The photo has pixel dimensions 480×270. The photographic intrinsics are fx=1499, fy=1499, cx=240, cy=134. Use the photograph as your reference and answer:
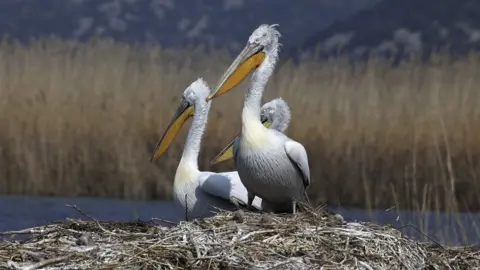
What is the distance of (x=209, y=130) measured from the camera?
47.3ft

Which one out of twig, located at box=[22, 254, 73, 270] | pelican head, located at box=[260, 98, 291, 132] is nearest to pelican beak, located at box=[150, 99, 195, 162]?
pelican head, located at box=[260, 98, 291, 132]

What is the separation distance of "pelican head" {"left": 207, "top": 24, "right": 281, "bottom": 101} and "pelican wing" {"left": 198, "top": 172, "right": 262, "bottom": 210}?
535 mm

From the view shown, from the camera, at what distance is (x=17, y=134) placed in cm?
1418

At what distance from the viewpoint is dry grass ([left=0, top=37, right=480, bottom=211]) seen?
46.0 ft

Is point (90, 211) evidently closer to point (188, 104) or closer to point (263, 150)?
point (188, 104)

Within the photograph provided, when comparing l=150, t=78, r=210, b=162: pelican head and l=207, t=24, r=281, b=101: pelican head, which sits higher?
l=207, t=24, r=281, b=101: pelican head

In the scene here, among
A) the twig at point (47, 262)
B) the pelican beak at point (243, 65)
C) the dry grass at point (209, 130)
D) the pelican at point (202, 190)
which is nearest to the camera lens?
the twig at point (47, 262)

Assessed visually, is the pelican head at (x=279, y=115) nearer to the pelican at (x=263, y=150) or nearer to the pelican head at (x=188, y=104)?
the pelican head at (x=188, y=104)

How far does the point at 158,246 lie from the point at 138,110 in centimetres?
735

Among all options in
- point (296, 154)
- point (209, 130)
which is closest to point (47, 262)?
point (296, 154)

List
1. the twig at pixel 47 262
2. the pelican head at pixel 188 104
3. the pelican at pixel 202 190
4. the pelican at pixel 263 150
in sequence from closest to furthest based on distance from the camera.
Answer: the twig at pixel 47 262 < the pelican at pixel 263 150 < the pelican at pixel 202 190 < the pelican head at pixel 188 104

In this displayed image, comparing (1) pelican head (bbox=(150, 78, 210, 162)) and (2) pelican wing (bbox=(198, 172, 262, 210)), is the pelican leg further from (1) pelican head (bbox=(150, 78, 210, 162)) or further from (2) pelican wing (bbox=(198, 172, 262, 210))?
(1) pelican head (bbox=(150, 78, 210, 162))

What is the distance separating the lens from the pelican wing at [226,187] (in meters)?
9.53

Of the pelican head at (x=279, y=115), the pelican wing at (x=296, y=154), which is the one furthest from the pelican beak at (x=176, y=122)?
the pelican wing at (x=296, y=154)
